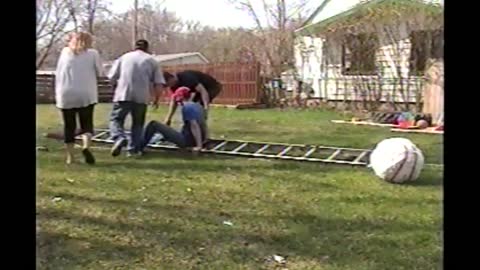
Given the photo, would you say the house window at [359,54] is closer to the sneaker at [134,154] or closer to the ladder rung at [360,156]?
the ladder rung at [360,156]

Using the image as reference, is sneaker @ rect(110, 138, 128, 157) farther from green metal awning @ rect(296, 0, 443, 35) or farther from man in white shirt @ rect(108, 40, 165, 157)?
green metal awning @ rect(296, 0, 443, 35)

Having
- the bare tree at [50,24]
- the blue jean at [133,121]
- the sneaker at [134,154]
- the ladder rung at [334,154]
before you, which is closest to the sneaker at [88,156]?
the blue jean at [133,121]

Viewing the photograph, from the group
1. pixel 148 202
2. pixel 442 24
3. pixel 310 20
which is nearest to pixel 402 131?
pixel 310 20

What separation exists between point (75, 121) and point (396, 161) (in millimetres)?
1076

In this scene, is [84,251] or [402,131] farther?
[402,131]

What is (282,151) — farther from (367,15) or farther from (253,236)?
(253,236)

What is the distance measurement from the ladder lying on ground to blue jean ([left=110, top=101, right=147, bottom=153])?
0.17 ft

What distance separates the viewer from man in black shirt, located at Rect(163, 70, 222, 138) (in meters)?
2.38

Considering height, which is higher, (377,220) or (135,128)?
(135,128)

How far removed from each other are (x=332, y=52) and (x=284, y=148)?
1.08m

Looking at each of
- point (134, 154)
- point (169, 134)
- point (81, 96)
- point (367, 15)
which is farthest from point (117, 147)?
point (367, 15)

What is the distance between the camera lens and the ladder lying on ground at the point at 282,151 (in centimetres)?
254

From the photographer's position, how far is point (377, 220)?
67.2 inches
